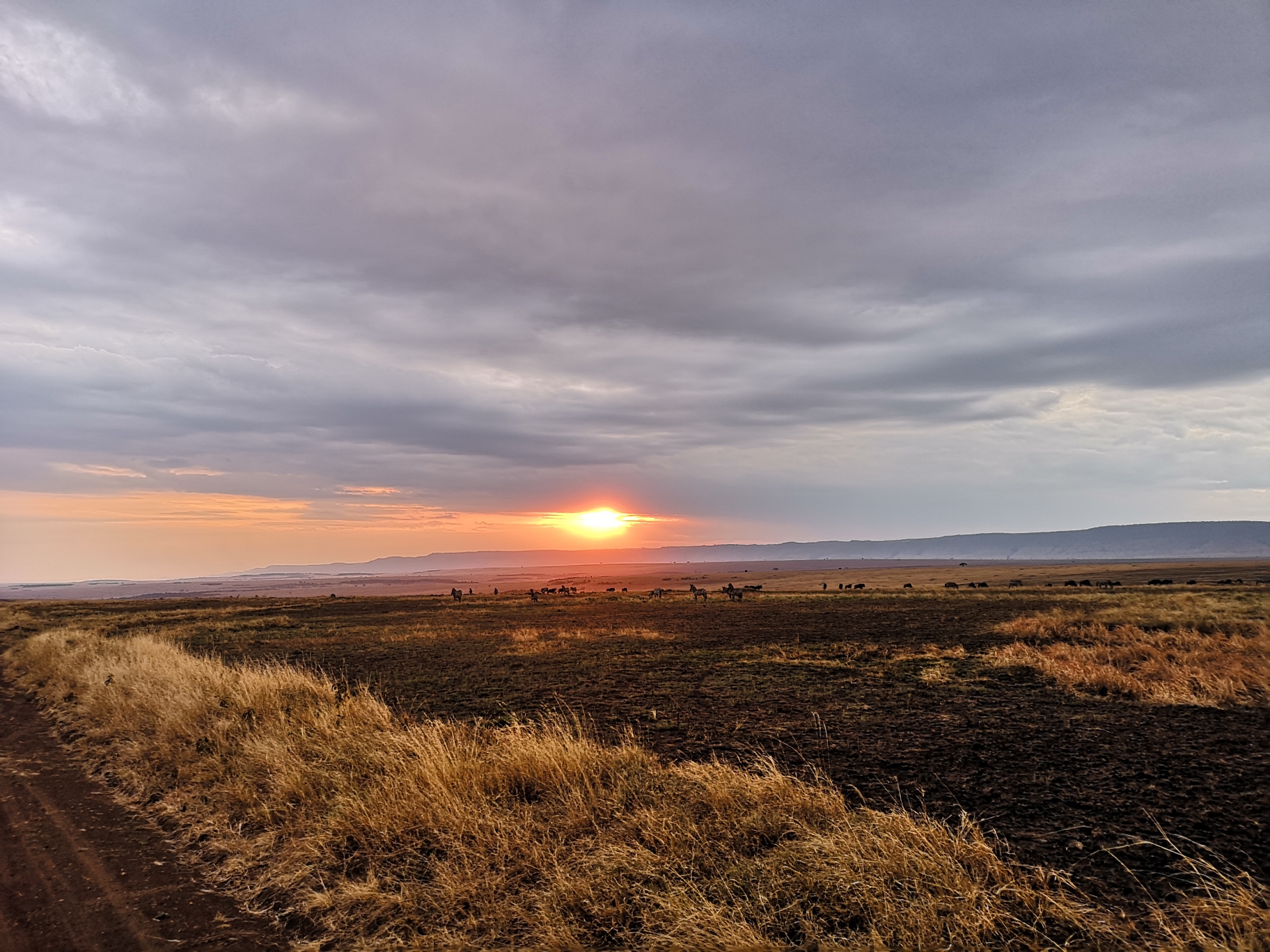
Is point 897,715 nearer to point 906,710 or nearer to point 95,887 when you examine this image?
point 906,710

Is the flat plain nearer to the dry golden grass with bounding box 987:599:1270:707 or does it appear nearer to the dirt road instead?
the dry golden grass with bounding box 987:599:1270:707

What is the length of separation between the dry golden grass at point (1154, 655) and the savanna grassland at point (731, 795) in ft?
0.51

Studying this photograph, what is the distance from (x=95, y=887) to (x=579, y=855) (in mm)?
5265

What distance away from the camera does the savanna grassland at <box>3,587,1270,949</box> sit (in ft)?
17.0

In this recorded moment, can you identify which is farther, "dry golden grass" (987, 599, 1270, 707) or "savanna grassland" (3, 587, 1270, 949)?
"dry golden grass" (987, 599, 1270, 707)

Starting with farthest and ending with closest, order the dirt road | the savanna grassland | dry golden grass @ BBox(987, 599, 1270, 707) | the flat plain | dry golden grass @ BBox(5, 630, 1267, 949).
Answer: dry golden grass @ BBox(987, 599, 1270, 707), the flat plain, the dirt road, the savanna grassland, dry golden grass @ BBox(5, 630, 1267, 949)

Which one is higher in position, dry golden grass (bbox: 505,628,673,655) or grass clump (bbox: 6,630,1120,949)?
grass clump (bbox: 6,630,1120,949)

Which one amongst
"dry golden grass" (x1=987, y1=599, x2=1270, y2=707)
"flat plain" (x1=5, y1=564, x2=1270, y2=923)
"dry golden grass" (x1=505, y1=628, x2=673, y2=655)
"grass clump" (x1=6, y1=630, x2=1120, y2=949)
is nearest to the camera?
"grass clump" (x1=6, y1=630, x2=1120, y2=949)

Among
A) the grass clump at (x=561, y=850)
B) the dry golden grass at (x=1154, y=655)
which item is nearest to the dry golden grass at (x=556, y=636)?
the dry golden grass at (x=1154, y=655)

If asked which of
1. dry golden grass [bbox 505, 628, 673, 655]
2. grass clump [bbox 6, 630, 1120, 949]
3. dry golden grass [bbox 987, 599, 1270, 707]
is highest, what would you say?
grass clump [bbox 6, 630, 1120, 949]

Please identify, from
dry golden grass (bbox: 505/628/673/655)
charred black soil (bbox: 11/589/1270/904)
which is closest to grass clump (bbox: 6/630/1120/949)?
charred black soil (bbox: 11/589/1270/904)

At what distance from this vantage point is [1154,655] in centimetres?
1806

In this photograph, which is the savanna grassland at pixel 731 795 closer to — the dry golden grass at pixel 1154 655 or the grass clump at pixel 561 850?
the grass clump at pixel 561 850

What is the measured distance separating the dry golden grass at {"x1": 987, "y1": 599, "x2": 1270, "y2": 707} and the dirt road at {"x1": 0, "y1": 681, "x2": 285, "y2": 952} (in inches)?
641
